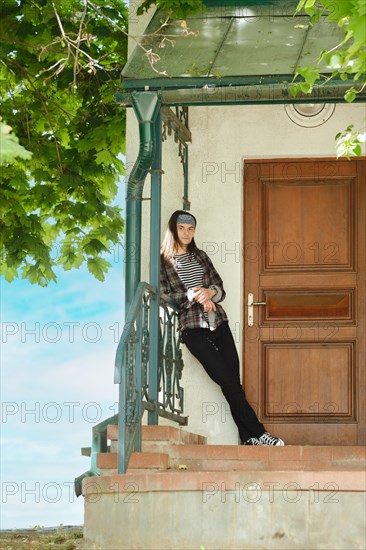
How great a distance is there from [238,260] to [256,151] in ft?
3.46

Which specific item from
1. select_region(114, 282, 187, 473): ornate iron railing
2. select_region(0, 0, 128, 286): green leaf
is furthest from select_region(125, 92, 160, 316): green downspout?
select_region(0, 0, 128, 286): green leaf

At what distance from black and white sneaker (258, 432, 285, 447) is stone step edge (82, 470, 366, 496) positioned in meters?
2.05

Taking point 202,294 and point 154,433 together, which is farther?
point 202,294

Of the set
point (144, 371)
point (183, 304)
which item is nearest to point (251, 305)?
point (183, 304)

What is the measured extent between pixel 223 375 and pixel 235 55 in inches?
107

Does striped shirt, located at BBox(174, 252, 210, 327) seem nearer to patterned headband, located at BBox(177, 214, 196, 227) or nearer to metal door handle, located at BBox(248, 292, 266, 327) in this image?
patterned headband, located at BBox(177, 214, 196, 227)

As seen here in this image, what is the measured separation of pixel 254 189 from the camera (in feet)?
38.2

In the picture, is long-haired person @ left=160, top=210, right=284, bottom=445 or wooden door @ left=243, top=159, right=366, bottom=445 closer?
long-haired person @ left=160, top=210, right=284, bottom=445

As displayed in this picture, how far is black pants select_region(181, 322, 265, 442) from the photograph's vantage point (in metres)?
10.7

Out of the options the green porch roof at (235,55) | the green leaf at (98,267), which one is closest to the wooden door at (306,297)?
the green porch roof at (235,55)

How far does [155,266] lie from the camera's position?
33.7ft

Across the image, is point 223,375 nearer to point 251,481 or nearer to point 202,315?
point 202,315

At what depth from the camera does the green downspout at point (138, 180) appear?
33.0 feet

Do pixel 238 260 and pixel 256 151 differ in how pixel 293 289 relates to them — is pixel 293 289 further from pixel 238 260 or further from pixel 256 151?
pixel 256 151
